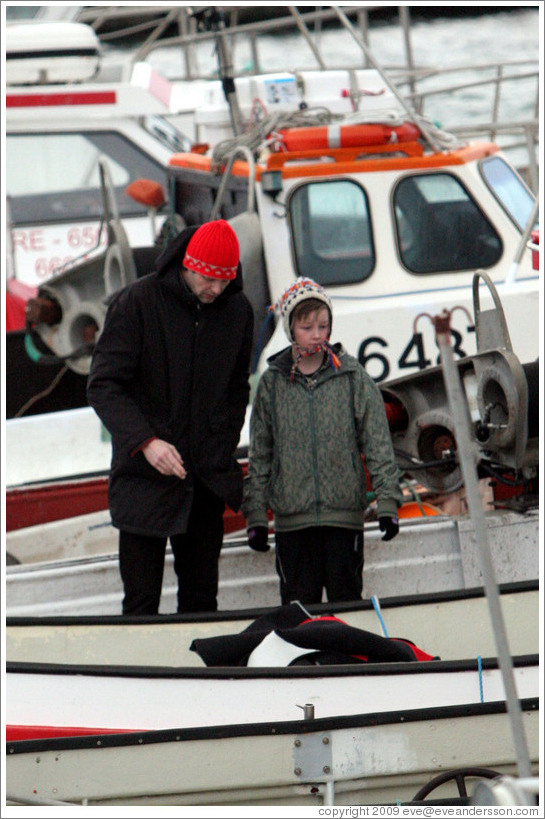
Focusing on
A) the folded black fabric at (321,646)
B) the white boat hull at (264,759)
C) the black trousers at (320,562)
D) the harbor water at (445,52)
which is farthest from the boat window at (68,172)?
the harbor water at (445,52)

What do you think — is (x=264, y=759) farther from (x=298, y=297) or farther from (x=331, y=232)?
(x=331, y=232)

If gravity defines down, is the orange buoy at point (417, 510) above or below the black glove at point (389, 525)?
above

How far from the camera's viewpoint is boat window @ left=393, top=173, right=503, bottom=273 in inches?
240

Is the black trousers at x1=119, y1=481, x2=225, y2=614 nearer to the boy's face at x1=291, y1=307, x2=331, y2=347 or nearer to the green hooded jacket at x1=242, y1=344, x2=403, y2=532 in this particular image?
the green hooded jacket at x1=242, y1=344, x2=403, y2=532

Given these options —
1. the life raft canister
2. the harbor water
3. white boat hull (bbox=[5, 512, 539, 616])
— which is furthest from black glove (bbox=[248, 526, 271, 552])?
the harbor water

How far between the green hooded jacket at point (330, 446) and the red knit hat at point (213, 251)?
1.76ft

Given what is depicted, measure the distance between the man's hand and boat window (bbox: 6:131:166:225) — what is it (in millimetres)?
7886

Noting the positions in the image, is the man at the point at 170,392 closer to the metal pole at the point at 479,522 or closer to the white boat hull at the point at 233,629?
the white boat hull at the point at 233,629

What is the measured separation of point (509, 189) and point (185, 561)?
3.00 metres

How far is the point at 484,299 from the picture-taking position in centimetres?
589

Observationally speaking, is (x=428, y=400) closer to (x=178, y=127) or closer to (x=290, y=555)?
(x=290, y=555)

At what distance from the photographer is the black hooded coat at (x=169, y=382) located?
4.27 meters

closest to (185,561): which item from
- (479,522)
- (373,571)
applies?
(373,571)

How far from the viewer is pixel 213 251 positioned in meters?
4.09
